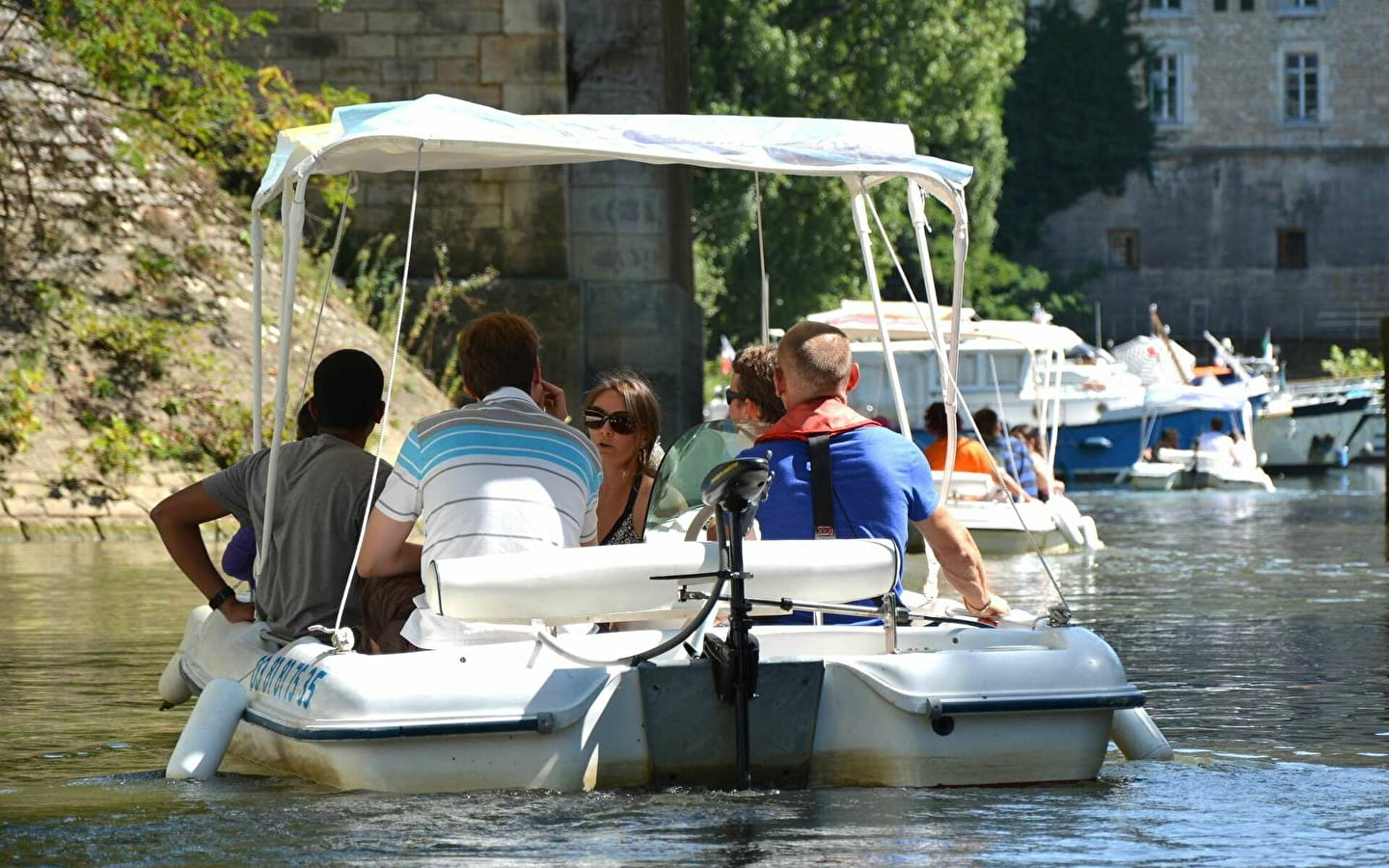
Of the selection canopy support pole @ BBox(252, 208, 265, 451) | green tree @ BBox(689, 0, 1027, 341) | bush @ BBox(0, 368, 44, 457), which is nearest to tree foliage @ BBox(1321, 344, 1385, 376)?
green tree @ BBox(689, 0, 1027, 341)

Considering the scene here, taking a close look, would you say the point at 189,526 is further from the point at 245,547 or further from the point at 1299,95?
the point at 1299,95

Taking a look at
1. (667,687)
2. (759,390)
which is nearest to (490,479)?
(667,687)

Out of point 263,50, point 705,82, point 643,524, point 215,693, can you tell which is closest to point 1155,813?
point 643,524

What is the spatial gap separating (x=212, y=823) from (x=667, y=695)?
4.37 ft

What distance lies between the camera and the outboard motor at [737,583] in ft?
22.3

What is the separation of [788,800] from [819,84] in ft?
121

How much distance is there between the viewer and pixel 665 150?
803 cm

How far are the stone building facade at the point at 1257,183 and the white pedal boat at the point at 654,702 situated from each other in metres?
63.6

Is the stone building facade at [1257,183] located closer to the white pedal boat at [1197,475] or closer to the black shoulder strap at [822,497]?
the white pedal boat at [1197,475]

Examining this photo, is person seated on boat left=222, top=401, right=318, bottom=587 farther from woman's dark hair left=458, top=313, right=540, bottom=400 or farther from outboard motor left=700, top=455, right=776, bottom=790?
outboard motor left=700, top=455, right=776, bottom=790

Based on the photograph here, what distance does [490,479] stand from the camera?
7422mm

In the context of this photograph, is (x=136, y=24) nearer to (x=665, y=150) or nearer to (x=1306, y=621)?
(x=1306, y=621)

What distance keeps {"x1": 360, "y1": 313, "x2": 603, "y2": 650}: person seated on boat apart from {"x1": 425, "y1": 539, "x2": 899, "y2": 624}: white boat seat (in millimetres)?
173

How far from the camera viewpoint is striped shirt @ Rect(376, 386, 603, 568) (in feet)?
24.2
